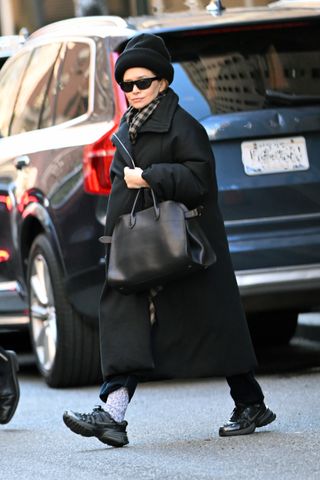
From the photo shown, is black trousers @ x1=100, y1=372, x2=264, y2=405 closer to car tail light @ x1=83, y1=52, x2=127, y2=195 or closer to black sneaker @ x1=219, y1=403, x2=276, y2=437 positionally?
black sneaker @ x1=219, y1=403, x2=276, y2=437

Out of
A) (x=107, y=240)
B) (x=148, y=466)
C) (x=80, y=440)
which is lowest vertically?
(x=80, y=440)

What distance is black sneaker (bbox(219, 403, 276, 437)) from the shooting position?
7.46 m

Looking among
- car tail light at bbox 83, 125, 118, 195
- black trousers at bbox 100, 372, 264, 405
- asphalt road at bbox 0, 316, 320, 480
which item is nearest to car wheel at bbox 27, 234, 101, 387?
asphalt road at bbox 0, 316, 320, 480

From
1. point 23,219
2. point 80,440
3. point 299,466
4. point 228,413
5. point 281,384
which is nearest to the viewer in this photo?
point 299,466

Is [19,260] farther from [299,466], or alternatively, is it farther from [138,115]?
[299,466]

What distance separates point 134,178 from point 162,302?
509 millimetres

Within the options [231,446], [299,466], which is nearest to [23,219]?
[231,446]

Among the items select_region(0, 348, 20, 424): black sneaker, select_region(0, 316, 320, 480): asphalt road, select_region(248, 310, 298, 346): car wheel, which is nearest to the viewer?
select_region(0, 316, 320, 480): asphalt road

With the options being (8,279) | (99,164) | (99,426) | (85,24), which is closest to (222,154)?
(99,164)

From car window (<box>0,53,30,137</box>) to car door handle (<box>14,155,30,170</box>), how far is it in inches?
19.7

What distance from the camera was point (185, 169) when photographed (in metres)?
7.24

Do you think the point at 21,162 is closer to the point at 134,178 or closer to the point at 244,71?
the point at 244,71

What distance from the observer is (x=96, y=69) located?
948cm

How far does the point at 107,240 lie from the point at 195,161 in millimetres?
473
